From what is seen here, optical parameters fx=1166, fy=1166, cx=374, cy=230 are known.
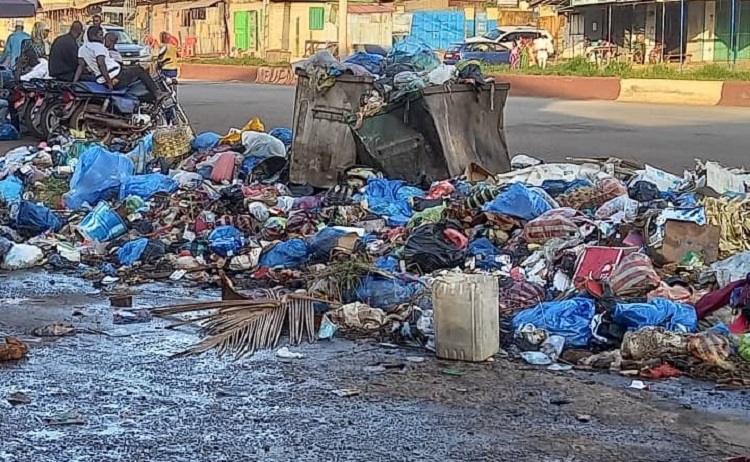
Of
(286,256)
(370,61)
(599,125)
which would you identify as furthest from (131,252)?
(599,125)

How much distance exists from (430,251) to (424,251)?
0.15ft

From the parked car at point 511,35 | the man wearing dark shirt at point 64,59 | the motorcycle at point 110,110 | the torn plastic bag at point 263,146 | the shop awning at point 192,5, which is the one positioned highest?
the shop awning at point 192,5

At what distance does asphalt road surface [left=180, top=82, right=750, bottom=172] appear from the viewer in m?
14.5

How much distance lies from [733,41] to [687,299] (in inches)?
972

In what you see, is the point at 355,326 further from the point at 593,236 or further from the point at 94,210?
the point at 94,210

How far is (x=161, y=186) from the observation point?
10570mm

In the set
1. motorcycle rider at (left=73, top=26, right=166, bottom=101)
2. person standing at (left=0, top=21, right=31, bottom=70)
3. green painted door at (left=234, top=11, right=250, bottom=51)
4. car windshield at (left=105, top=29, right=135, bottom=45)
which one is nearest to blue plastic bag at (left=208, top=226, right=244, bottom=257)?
motorcycle rider at (left=73, top=26, right=166, bottom=101)

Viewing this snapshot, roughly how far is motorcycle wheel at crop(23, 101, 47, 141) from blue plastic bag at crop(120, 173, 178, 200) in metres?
5.94

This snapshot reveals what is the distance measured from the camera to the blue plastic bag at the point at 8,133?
664 inches

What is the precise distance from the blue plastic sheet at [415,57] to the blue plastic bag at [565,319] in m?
4.76

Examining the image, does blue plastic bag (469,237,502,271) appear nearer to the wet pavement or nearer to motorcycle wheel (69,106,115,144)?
the wet pavement

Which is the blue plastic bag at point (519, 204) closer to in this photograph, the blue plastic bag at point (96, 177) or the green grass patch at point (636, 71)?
the blue plastic bag at point (96, 177)

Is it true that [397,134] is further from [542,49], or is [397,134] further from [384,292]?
[542,49]

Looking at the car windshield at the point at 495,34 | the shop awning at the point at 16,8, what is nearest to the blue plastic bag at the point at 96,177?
the shop awning at the point at 16,8
